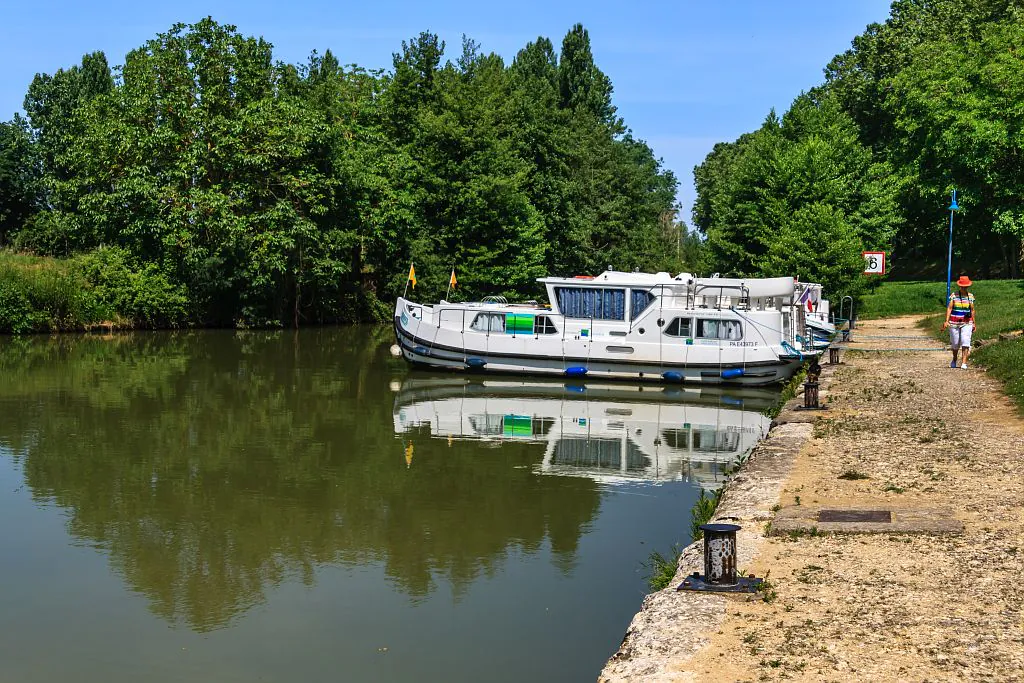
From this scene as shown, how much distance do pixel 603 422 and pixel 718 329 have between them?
7.90 metres

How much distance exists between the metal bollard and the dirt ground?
19 centimetres

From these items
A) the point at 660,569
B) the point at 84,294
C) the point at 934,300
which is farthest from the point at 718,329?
the point at 934,300

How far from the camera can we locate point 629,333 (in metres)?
29.9

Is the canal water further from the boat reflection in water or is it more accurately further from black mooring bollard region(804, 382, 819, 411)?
black mooring bollard region(804, 382, 819, 411)

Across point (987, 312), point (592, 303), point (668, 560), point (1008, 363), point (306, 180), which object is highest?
point (306, 180)

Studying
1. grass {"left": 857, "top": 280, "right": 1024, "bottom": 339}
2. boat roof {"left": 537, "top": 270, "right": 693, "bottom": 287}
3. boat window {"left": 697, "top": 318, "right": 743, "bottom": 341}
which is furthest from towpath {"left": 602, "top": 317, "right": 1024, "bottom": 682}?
grass {"left": 857, "top": 280, "right": 1024, "bottom": 339}

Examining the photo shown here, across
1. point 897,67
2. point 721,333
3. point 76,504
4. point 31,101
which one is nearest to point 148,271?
point 31,101

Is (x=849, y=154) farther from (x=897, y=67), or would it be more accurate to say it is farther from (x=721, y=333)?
(x=721, y=333)

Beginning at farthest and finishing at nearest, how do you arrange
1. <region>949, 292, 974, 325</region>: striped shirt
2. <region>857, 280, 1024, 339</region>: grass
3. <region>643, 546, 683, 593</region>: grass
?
<region>857, 280, 1024, 339</region>: grass
<region>949, 292, 974, 325</region>: striped shirt
<region>643, 546, 683, 593</region>: grass

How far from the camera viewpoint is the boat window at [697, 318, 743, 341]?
96.1ft

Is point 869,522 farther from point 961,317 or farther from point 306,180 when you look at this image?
point 306,180

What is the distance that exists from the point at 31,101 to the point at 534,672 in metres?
60.8

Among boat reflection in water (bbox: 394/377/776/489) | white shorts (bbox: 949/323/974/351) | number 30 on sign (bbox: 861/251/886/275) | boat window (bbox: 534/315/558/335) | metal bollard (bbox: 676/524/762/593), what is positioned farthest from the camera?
number 30 on sign (bbox: 861/251/886/275)

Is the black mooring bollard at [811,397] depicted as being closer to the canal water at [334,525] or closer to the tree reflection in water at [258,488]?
the canal water at [334,525]
